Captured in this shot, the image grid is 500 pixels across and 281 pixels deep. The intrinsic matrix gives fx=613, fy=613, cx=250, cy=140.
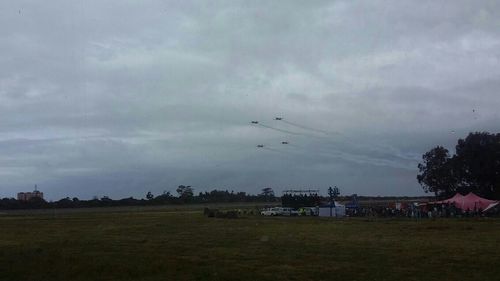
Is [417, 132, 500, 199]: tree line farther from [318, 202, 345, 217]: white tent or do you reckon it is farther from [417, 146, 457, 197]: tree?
[318, 202, 345, 217]: white tent

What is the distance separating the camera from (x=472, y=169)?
9094cm

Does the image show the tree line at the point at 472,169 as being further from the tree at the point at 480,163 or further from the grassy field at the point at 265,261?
the grassy field at the point at 265,261

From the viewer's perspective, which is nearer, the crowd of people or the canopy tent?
the crowd of people

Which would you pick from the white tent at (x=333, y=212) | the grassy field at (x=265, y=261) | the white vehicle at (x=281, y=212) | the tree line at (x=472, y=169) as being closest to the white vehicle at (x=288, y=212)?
the white vehicle at (x=281, y=212)

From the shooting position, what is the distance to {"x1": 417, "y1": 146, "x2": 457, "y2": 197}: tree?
3772 inches

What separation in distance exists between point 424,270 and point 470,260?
3.27 m

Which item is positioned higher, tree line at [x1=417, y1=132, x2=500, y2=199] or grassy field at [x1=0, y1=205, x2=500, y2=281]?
tree line at [x1=417, y1=132, x2=500, y2=199]

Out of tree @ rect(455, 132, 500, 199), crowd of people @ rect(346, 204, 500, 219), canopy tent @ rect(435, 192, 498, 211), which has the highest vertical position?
tree @ rect(455, 132, 500, 199)

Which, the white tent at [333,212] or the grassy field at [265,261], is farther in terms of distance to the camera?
the white tent at [333,212]

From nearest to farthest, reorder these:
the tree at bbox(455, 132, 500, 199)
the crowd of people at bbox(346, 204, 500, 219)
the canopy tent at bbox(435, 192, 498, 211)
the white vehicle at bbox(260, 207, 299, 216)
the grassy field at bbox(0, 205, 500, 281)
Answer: the grassy field at bbox(0, 205, 500, 281), the crowd of people at bbox(346, 204, 500, 219), the canopy tent at bbox(435, 192, 498, 211), the tree at bbox(455, 132, 500, 199), the white vehicle at bbox(260, 207, 299, 216)

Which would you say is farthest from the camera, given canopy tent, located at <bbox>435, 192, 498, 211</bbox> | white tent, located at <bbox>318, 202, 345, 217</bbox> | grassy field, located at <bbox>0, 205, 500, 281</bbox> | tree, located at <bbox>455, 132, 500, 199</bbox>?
tree, located at <bbox>455, 132, 500, 199</bbox>

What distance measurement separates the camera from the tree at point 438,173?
3772 inches

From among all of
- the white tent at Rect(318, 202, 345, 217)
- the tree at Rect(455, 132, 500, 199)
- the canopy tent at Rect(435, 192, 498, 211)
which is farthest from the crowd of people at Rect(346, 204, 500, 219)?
the tree at Rect(455, 132, 500, 199)

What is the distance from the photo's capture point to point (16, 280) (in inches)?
726
